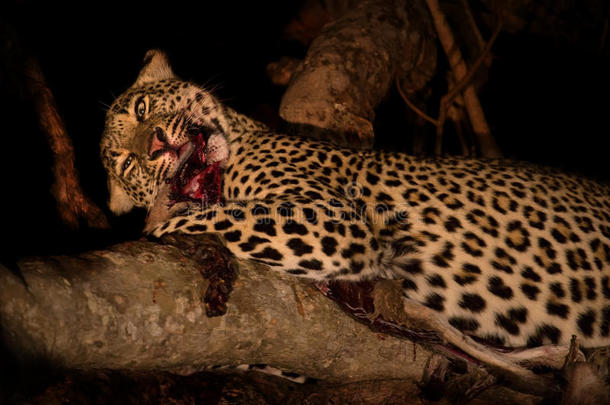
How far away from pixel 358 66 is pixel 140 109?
280cm

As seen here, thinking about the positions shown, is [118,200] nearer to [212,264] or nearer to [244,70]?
[212,264]

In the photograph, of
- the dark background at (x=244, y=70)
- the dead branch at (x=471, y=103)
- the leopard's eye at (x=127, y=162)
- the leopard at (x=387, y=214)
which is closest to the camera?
the leopard at (x=387, y=214)

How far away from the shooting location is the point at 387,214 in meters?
3.81

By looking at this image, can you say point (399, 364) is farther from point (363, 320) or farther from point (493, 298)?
point (493, 298)

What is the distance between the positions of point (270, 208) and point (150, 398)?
4.12ft

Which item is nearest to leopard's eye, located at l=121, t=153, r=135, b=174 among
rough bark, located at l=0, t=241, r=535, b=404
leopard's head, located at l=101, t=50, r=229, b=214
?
leopard's head, located at l=101, t=50, r=229, b=214

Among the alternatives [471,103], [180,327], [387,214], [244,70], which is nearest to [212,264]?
[180,327]

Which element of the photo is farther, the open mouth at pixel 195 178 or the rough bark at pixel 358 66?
the rough bark at pixel 358 66

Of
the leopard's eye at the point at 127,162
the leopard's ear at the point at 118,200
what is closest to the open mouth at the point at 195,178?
the leopard's eye at the point at 127,162

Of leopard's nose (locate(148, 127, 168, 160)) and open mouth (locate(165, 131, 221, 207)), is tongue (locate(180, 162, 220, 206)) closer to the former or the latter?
open mouth (locate(165, 131, 221, 207))

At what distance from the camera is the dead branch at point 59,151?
400 cm

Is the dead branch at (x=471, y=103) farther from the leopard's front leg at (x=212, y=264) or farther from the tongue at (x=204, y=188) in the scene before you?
the leopard's front leg at (x=212, y=264)

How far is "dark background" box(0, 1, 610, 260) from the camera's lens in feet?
18.8

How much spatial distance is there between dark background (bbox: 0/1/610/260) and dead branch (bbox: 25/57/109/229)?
1035 millimetres
